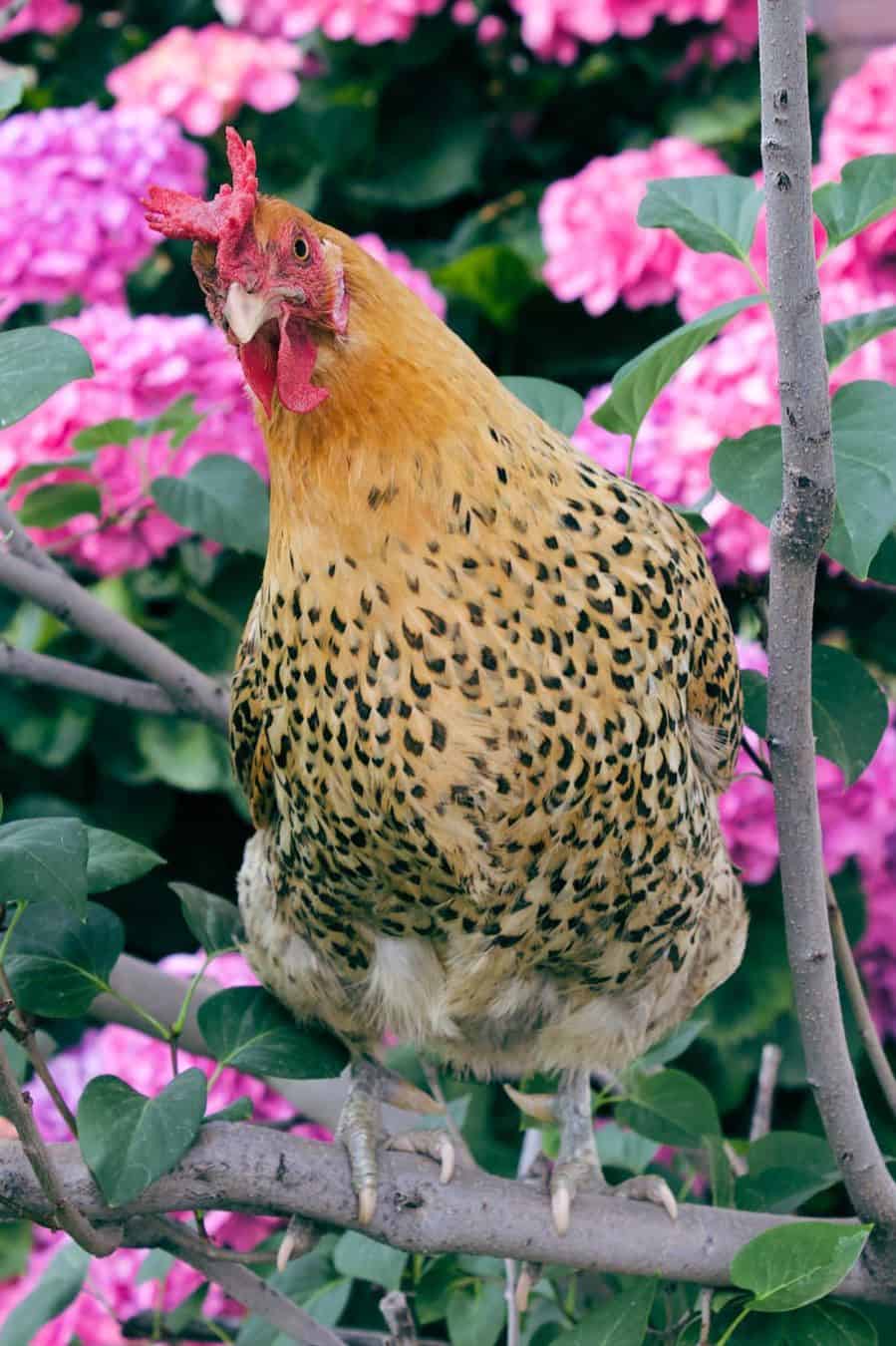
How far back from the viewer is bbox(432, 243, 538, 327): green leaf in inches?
102

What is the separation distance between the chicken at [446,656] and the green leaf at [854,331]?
0.19m

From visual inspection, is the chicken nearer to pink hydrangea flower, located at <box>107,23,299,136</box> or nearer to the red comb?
the red comb

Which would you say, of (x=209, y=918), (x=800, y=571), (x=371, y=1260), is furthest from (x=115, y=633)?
(x=800, y=571)

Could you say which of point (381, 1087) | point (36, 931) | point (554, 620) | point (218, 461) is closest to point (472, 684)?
point (554, 620)

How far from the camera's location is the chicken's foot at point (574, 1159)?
1.45 meters

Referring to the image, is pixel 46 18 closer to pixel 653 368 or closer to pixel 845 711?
pixel 653 368

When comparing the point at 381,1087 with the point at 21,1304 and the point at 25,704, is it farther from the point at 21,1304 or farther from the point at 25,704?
the point at 25,704

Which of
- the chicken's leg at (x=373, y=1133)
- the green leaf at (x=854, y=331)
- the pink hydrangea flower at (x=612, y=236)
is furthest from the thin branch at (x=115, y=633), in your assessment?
the pink hydrangea flower at (x=612, y=236)

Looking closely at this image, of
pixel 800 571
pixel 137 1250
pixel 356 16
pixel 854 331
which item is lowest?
pixel 137 1250

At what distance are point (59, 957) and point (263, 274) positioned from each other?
23.0 inches

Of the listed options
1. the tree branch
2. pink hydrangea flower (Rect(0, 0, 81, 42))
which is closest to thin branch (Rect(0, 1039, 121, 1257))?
the tree branch

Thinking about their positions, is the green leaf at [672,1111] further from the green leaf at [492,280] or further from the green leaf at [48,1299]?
the green leaf at [492,280]

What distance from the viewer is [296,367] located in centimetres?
123

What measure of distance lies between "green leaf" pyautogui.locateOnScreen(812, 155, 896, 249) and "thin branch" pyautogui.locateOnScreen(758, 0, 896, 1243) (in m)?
0.27
